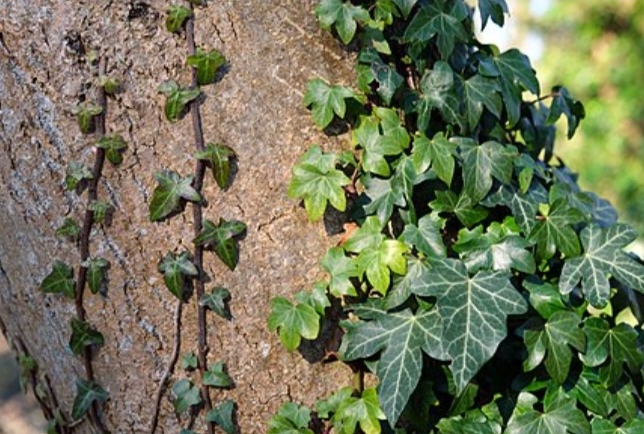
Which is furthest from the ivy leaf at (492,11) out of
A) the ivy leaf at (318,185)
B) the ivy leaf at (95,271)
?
the ivy leaf at (95,271)

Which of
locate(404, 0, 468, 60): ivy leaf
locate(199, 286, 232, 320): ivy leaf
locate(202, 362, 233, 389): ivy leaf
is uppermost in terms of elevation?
locate(404, 0, 468, 60): ivy leaf

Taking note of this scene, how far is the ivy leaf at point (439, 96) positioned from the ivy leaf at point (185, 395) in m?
0.52

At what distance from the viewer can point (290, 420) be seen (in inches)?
46.4

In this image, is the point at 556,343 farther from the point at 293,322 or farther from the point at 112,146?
the point at 112,146

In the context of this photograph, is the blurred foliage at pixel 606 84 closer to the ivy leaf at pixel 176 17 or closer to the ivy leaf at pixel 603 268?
the ivy leaf at pixel 603 268

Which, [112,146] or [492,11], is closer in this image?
[112,146]

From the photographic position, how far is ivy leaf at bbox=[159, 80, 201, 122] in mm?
1158

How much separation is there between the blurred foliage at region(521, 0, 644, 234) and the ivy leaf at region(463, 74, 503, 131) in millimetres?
4197

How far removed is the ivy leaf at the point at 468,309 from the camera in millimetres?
1074

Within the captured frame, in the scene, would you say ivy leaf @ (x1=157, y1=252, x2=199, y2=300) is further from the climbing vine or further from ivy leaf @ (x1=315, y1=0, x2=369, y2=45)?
ivy leaf @ (x1=315, y1=0, x2=369, y2=45)

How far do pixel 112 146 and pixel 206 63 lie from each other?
0.18m

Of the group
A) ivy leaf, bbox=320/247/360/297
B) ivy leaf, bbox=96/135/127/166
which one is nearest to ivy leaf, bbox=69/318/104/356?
ivy leaf, bbox=96/135/127/166

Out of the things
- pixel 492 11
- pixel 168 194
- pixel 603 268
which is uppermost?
pixel 492 11

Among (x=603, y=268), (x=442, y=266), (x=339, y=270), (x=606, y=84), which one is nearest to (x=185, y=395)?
(x=339, y=270)
